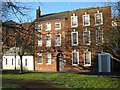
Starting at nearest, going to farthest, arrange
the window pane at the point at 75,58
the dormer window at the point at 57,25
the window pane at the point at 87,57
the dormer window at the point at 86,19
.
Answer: the window pane at the point at 87,57 < the dormer window at the point at 86,19 < the window pane at the point at 75,58 < the dormer window at the point at 57,25

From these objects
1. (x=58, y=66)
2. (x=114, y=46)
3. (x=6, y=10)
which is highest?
(x=6, y=10)

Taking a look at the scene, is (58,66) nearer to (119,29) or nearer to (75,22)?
(75,22)

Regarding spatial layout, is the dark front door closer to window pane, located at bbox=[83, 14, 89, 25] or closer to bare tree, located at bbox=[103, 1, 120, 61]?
window pane, located at bbox=[83, 14, 89, 25]

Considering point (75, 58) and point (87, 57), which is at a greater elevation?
point (87, 57)

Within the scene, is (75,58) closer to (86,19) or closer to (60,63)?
(60,63)

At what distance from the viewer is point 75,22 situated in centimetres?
4584

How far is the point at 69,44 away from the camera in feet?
151

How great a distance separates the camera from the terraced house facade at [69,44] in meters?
43.0

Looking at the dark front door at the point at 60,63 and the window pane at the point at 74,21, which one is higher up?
the window pane at the point at 74,21

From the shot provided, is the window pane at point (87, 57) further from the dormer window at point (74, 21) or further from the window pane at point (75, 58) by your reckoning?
the dormer window at point (74, 21)

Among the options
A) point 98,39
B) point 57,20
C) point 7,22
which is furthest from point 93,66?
point 7,22

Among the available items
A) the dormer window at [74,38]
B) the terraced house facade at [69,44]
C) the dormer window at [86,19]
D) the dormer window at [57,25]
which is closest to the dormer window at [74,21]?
the terraced house facade at [69,44]

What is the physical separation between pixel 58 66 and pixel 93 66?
690 cm

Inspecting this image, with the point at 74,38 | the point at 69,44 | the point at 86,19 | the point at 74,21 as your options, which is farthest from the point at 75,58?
the point at 86,19
